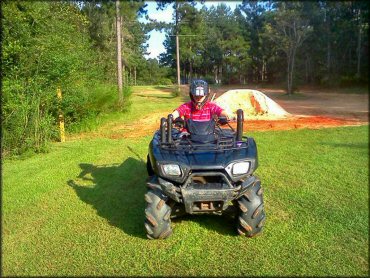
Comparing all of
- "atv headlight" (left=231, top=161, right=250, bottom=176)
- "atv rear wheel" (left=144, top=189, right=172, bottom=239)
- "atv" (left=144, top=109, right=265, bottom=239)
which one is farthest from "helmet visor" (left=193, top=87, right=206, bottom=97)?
"atv rear wheel" (left=144, top=189, right=172, bottom=239)

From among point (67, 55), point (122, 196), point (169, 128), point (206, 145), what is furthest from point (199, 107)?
point (67, 55)

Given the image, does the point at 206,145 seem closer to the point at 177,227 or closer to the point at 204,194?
the point at 204,194

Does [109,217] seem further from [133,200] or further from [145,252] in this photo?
[145,252]

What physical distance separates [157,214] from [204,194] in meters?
0.55

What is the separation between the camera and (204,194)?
3.09 m

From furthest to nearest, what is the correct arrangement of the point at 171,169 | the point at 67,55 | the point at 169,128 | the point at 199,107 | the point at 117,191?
1. the point at 67,55
2. the point at 117,191
3. the point at 199,107
4. the point at 169,128
5. the point at 171,169

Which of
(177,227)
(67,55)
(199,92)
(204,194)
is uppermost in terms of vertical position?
(67,55)

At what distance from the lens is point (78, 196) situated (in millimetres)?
4883

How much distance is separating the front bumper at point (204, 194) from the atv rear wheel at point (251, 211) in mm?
161

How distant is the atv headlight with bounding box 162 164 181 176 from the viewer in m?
3.19

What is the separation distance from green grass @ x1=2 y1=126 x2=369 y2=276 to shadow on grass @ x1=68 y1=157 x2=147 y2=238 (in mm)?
13

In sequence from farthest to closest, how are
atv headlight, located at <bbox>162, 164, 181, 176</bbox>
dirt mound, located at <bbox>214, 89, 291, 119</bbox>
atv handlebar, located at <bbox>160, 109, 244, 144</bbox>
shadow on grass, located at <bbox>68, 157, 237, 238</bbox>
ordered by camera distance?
dirt mound, located at <bbox>214, 89, 291, 119</bbox>
shadow on grass, located at <bbox>68, 157, 237, 238</bbox>
atv handlebar, located at <bbox>160, 109, 244, 144</bbox>
atv headlight, located at <bbox>162, 164, 181, 176</bbox>

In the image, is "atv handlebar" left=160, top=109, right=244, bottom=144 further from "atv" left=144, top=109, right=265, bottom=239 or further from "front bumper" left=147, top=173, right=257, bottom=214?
"front bumper" left=147, top=173, right=257, bottom=214

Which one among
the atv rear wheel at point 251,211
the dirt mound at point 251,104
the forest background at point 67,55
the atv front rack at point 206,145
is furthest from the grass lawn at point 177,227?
the dirt mound at point 251,104
